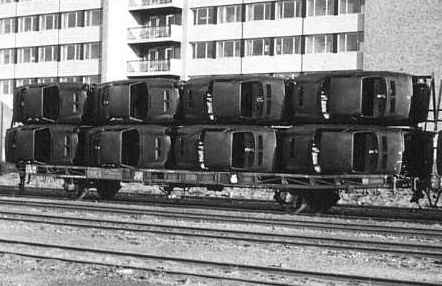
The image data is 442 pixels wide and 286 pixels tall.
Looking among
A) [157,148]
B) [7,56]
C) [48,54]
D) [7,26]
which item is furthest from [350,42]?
[7,26]

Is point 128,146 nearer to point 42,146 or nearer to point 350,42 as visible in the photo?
point 42,146

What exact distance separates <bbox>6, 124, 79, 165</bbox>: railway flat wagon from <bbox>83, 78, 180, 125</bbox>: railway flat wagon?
1.48m

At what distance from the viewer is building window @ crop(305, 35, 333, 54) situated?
5684cm

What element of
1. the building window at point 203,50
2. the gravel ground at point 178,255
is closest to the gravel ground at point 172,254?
the gravel ground at point 178,255

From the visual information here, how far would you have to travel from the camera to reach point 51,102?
27.1 metres

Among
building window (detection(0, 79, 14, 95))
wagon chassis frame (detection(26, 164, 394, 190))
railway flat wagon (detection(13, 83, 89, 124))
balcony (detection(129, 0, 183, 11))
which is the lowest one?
wagon chassis frame (detection(26, 164, 394, 190))

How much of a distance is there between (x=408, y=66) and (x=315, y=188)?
3443cm

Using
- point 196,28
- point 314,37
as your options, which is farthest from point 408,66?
point 196,28

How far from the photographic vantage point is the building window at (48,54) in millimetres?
71562

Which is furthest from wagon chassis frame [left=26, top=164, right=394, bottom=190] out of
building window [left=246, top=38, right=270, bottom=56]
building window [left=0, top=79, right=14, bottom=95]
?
building window [left=0, top=79, right=14, bottom=95]

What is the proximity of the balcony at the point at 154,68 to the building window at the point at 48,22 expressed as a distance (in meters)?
9.92

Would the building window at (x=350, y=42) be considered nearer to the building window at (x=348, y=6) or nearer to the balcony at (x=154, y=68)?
the building window at (x=348, y=6)

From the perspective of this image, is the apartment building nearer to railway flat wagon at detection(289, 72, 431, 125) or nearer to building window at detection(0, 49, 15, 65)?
building window at detection(0, 49, 15, 65)

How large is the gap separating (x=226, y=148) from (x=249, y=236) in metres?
6.30
